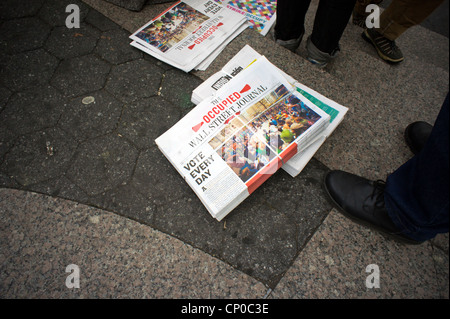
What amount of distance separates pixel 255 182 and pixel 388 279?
0.63 metres

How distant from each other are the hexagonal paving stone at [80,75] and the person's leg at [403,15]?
1669 mm

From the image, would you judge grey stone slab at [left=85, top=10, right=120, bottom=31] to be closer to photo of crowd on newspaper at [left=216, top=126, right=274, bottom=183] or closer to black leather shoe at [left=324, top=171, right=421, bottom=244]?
photo of crowd on newspaper at [left=216, top=126, right=274, bottom=183]

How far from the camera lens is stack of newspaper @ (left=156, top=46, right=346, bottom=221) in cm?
104

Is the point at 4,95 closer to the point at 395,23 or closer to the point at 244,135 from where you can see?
the point at 244,135

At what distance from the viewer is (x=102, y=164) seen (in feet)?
3.86

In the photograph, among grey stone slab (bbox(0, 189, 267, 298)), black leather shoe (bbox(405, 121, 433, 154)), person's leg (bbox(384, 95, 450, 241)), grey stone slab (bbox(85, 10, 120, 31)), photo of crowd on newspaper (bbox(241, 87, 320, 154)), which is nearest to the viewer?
person's leg (bbox(384, 95, 450, 241))

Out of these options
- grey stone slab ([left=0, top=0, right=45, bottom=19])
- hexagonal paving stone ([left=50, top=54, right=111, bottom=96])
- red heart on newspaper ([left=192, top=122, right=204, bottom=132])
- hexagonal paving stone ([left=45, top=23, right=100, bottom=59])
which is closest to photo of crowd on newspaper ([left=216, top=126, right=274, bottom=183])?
red heart on newspaper ([left=192, top=122, right=204, bottom=132])

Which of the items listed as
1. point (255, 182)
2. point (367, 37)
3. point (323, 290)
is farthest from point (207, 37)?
point (323, 290)

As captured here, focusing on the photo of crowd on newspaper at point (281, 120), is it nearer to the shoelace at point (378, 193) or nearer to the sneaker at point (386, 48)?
the shoelace at point (378, 193)

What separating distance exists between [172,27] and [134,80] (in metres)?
0.39

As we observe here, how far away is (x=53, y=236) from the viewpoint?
1041mm

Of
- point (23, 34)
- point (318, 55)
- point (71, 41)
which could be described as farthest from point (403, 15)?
point (23, 34)

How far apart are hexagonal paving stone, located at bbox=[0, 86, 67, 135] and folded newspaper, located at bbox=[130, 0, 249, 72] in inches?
20.2

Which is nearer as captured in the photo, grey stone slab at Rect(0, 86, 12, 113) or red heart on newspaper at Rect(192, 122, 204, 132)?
red heart on newspaper at Rect(192, 122, 204, 132)
